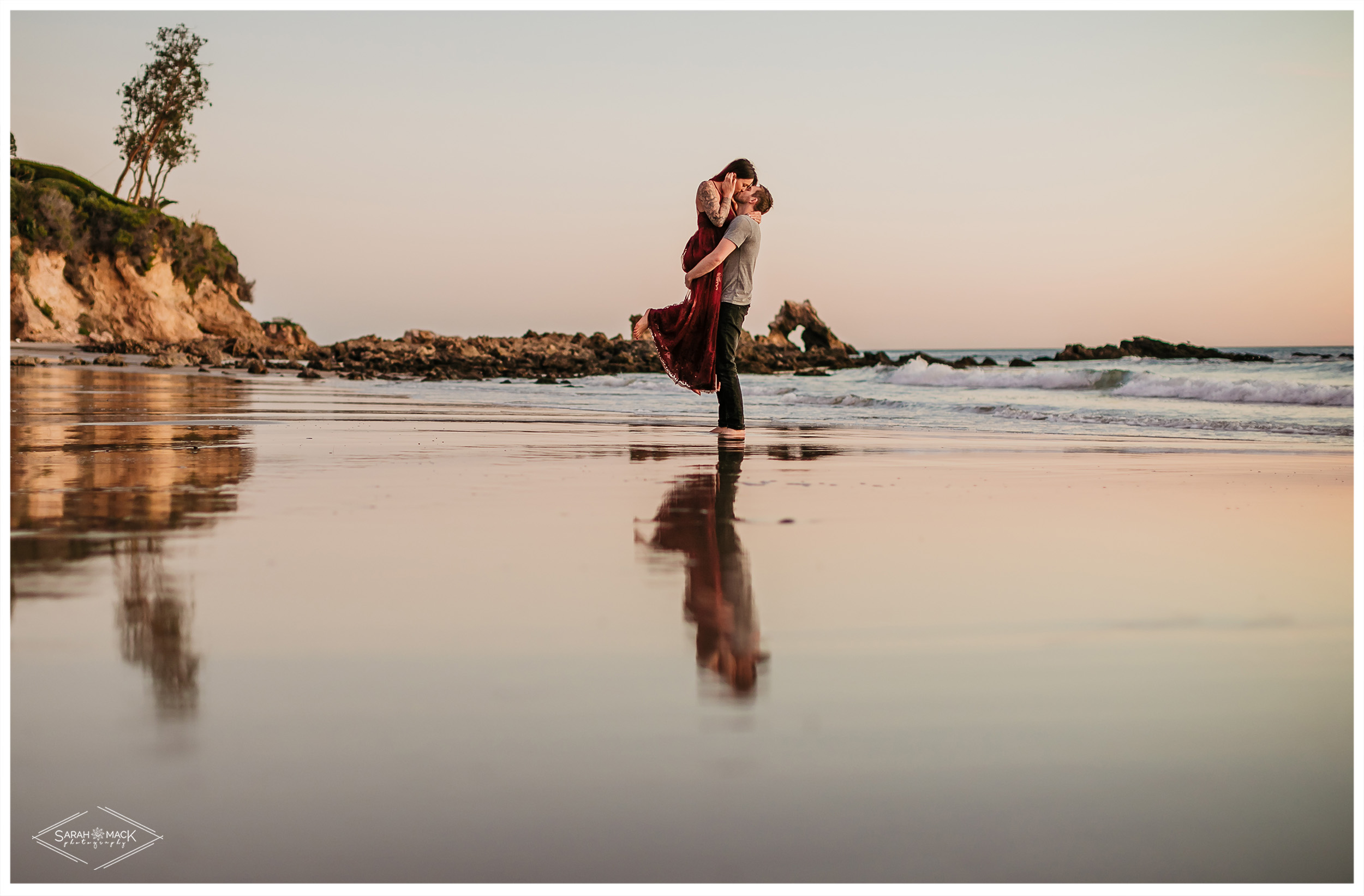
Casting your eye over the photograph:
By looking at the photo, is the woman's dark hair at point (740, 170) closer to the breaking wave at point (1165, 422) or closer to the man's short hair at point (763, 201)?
the man's short hair at point (763, 201)

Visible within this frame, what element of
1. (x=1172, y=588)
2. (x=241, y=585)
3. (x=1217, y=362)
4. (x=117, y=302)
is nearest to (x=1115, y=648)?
(x=1172, y=588)

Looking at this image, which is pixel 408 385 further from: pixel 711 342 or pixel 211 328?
pixel 211 328

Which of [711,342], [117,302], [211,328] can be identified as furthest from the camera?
[211,328]

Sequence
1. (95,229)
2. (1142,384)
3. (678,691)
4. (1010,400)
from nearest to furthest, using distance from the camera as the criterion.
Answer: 1. (678,691)
2. (1010,400)
3. (1142,384)
4. (95,229)

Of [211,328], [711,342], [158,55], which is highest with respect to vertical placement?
[158,55]

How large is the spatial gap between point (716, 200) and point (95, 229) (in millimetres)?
42701

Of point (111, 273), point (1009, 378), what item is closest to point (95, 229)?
point (111, 273)

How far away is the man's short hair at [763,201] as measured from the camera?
7105mm

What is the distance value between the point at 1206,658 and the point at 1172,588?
1.93 ft

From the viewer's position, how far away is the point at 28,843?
1.22m

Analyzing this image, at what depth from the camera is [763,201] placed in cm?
714

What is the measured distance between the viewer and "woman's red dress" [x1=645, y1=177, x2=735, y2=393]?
7.16 m

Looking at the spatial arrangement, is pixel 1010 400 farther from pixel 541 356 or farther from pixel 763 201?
pixel 541 356

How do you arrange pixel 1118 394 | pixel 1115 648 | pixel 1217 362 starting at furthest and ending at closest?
pixel 1217 362 < pixel 1118 394 < pixel 1115 648
